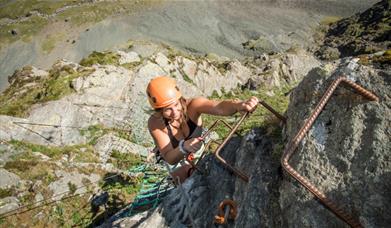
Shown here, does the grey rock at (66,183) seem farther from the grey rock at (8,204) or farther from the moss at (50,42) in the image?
the moss at (50,42)

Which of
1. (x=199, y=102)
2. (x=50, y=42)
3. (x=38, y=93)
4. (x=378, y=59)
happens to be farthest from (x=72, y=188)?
(x=50, y=42)

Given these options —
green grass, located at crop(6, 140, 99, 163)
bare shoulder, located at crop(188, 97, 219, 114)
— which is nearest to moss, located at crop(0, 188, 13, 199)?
green grass, located at crop(6, 140, 99, 163)

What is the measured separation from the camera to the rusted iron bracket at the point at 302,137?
4.05m

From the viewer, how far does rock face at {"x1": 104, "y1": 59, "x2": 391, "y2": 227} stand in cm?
411

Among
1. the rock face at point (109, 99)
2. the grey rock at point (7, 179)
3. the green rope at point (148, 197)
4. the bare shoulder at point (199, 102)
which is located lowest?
the rock face at point (109, 99)

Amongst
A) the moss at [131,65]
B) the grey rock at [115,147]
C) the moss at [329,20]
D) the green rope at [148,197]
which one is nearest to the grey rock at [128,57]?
the moss at [131,65]

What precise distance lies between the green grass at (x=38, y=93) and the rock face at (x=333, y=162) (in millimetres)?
24920

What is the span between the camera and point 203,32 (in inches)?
3383

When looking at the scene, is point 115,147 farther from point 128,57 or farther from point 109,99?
point 128,57

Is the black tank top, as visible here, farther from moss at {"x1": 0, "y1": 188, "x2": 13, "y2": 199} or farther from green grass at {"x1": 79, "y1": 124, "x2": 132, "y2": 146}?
green grass at {"x1": 79, "y1": 124, "x2": 132, "y2": 146}

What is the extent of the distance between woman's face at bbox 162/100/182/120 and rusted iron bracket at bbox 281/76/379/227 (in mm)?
3074

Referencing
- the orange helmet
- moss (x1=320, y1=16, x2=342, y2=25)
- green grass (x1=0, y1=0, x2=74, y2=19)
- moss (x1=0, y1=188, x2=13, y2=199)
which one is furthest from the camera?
green grass (x1=0, y1=0, x2=74, y2=19)

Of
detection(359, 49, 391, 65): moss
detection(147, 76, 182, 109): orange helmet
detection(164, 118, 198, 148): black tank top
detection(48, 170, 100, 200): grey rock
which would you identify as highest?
detection(359, 49, 391, 65): moss

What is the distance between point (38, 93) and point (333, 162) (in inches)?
1180
